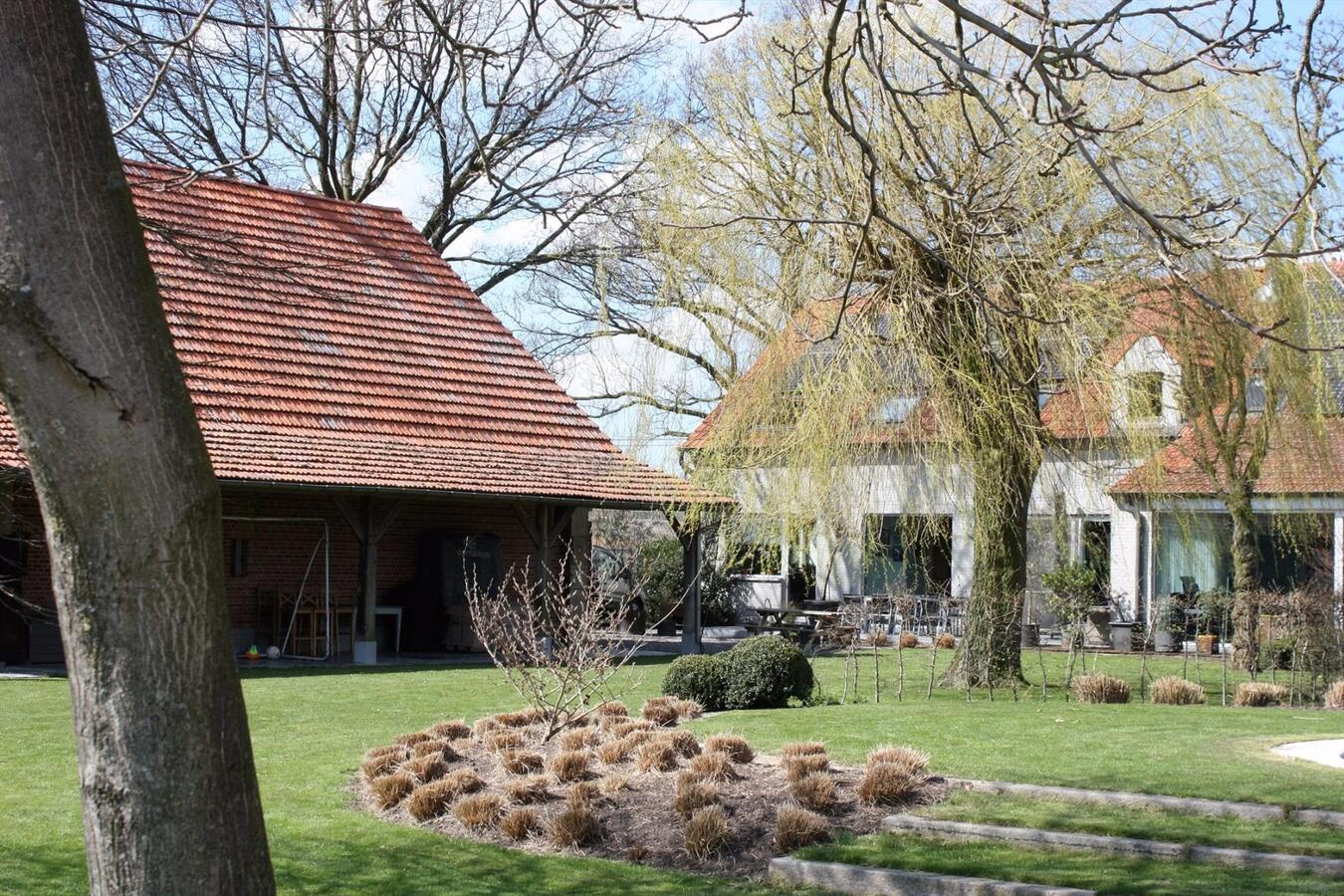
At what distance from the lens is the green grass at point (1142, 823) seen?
771cm

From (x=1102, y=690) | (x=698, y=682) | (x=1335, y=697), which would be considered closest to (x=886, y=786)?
(x=698, y=682)

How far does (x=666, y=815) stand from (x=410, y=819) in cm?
158

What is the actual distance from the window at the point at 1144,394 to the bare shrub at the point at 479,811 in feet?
27.2

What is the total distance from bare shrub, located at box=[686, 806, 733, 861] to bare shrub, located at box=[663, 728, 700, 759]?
193 centimetres

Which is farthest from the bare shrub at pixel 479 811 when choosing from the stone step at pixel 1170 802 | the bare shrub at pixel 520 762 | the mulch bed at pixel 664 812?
the stone step at pixel 1170 802

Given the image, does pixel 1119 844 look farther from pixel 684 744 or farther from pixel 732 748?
pixel 684 744

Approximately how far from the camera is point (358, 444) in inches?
830

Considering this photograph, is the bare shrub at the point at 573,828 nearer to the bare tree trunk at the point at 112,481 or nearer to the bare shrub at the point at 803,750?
the bare shrub at the point at 803,750

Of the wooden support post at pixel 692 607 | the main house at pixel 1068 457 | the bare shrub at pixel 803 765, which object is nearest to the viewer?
the bare shrub at pixel 803 765

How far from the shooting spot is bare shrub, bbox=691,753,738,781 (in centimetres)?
927

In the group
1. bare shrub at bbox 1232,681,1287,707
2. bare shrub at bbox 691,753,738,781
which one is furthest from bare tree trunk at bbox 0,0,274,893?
bare shrub at bbox 1232,681,1287,707

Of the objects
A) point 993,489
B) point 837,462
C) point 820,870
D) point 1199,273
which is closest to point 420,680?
point 837,462

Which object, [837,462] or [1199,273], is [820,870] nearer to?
[837,462]

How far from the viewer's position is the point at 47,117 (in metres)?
3.76
